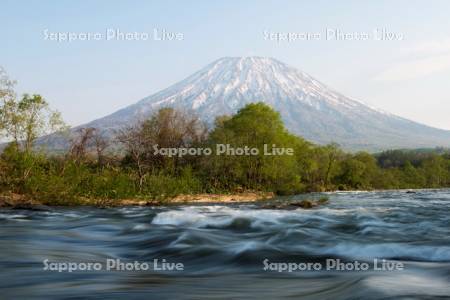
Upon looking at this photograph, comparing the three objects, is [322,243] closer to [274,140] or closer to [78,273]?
[78,273]

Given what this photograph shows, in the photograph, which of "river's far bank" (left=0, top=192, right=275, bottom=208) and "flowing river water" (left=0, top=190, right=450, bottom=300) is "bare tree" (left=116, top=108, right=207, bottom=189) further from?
"flowing river water" (left=0, top=190, right=450, bottom=300)

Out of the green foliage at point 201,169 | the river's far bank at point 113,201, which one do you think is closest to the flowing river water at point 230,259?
the river's far bank at point 113,201

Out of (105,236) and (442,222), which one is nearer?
(105,236)

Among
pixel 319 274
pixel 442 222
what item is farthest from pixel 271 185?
pixel 319 274

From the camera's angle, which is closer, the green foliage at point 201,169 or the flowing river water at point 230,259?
the flowing river water at point 230,259

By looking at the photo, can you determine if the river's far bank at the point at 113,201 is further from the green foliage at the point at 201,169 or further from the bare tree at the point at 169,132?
the bare tree at the point at 169,132

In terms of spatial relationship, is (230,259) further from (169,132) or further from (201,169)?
(169,132)

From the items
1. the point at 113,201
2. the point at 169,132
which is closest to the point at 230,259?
the point at 113,201
